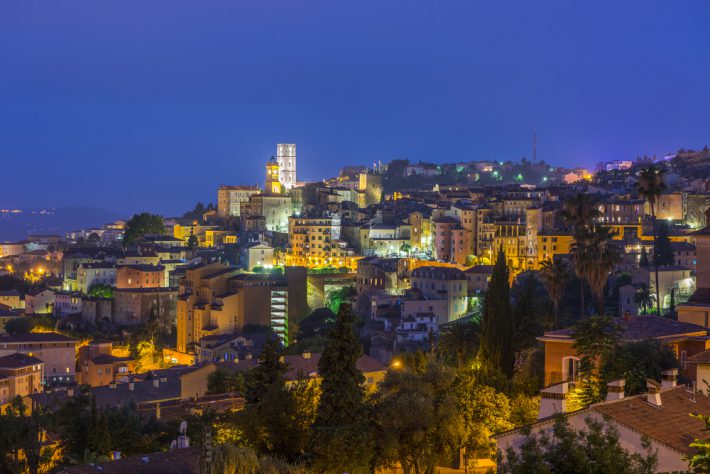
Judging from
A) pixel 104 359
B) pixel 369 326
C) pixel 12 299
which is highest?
pixel 12 299

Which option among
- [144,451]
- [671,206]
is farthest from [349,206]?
[144,451]

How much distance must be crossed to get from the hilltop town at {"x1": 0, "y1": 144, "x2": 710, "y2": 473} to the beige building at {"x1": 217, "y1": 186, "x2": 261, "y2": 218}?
0.94ft

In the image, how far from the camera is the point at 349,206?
97.1m

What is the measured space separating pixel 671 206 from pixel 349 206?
3365 centimetres

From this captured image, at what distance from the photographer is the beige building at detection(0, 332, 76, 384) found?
60812 mm

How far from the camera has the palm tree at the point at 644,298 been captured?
4831 cm

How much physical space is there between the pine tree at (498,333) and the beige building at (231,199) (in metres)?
81.2

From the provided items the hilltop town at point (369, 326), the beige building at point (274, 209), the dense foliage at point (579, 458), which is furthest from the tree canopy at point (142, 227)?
the dense foliage at point (579, 458)

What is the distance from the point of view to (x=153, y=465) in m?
17.9

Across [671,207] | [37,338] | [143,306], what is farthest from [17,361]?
[671,207]

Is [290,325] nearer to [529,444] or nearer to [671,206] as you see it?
[671,206]

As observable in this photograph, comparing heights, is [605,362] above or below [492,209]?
below

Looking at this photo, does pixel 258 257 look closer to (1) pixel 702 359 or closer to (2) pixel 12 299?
(2) pixel 12 299

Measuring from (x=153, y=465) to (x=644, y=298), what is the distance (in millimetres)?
35012
